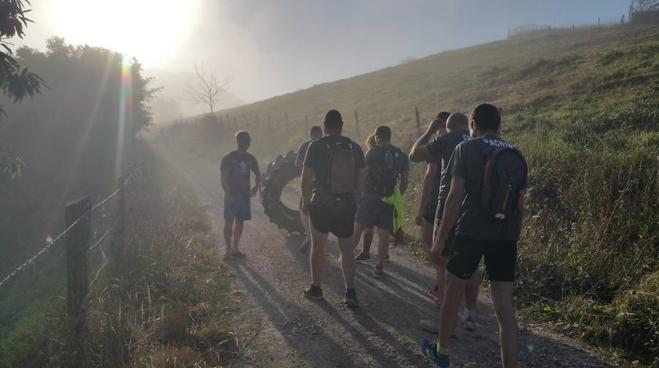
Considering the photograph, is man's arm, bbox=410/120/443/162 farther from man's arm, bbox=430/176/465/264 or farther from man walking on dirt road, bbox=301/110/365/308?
man's arm, bbox=430/176/465/264

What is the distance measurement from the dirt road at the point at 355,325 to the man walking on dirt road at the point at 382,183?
2.15 feet

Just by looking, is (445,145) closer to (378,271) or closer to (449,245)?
(449,245)

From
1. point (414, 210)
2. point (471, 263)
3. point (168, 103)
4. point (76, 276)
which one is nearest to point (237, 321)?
point (76, 276)

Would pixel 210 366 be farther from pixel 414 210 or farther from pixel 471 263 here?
pixel 414 210

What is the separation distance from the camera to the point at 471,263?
3.48 meters

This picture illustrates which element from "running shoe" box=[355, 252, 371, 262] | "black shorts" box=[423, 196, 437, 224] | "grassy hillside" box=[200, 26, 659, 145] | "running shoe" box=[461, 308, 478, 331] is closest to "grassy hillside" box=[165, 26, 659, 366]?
"grassy hillside" box=[200, 26, 659, 145]

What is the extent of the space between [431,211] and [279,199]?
4475 mm

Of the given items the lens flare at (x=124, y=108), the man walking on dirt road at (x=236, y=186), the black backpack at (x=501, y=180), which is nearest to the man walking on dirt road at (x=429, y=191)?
the black backpack at (x=501, y=180)

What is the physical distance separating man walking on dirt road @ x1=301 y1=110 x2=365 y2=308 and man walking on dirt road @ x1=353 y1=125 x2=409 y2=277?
1034mm

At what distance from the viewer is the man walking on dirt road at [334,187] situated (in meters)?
5.09

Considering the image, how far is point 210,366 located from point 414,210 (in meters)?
6.47

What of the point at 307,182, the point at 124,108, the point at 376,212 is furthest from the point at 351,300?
the point at 124,108

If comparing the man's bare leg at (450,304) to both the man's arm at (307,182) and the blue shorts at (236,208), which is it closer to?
the man's arm at (307,182)

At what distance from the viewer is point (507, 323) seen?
11.1 ft
